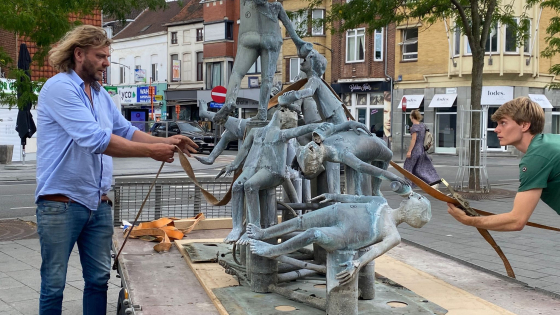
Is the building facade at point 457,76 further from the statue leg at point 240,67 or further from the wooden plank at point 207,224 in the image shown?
the statue leg at point 240,67

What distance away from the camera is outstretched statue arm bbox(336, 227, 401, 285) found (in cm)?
282

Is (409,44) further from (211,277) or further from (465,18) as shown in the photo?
(211,277)

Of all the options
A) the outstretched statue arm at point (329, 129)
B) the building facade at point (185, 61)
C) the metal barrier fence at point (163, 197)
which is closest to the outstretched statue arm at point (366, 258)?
the outstretched statue arm at point (329, 129)

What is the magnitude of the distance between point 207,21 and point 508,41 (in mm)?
21571

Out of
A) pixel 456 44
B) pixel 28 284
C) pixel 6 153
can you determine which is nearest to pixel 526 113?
pixel 28 284

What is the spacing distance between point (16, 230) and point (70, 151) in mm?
5658

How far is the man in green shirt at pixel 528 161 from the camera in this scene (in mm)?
3246

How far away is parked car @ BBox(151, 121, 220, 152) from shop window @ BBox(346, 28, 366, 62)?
10498 millimetres

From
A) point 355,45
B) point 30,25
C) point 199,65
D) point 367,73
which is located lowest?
point 30,25

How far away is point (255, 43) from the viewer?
5.13m

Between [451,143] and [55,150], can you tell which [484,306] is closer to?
[55,150]

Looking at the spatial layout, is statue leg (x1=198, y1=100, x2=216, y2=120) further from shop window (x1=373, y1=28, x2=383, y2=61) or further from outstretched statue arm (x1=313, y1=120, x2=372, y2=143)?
shop window (x1=373, y1=28, x2=383, y2=61)

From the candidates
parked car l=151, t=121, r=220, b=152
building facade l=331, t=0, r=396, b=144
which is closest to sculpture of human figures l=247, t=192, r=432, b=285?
parked car l=151, t=121, r=220, b=152

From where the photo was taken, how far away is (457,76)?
30.5m
